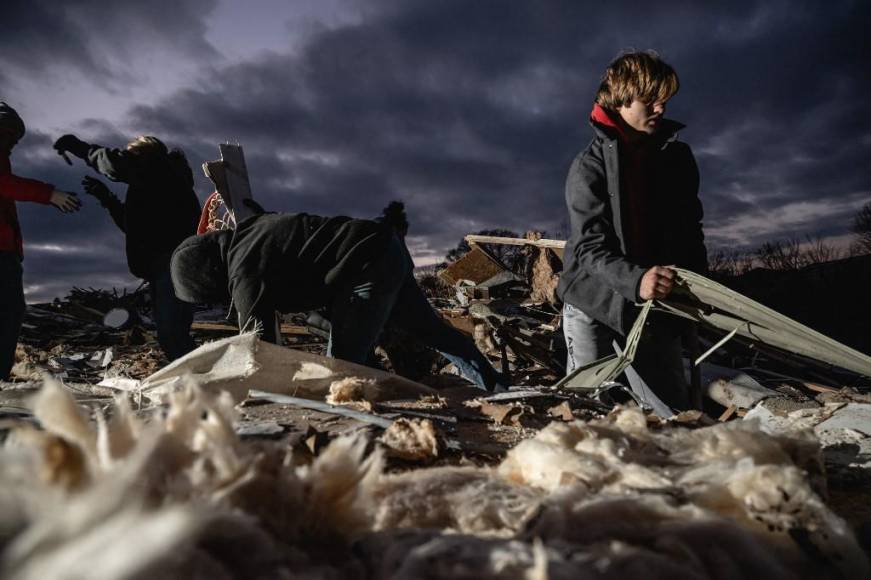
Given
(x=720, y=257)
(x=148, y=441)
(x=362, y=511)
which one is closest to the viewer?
(x=148, y=441)

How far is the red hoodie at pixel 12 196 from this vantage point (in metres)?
3.30

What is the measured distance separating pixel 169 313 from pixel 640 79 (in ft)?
11.4

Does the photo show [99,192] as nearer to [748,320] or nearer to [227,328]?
[227,328]

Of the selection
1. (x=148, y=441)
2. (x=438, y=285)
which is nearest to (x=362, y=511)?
(x=148, y=441)

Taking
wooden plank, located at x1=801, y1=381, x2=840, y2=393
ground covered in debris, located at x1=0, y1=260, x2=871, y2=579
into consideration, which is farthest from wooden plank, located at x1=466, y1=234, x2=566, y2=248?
ground covered in debris, located at x1=0, y1=260, x2=871, y2=579

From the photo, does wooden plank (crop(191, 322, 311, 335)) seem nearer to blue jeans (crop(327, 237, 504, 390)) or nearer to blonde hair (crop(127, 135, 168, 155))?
blonde hair (crop(127, 135, 168, 155))

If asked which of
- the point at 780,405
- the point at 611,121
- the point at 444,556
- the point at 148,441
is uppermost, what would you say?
the point at 611,121

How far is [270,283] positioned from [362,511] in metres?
2.46

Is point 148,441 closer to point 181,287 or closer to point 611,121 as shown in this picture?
point 611,121

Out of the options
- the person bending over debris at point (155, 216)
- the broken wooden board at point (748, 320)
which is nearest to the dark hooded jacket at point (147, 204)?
the person bending over debris at point (155, 216)

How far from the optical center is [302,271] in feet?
10.3

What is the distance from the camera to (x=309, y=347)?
Result: 23.2ft

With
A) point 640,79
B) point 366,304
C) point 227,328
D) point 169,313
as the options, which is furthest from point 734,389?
point 227,328

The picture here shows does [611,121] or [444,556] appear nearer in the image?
[444,556]
